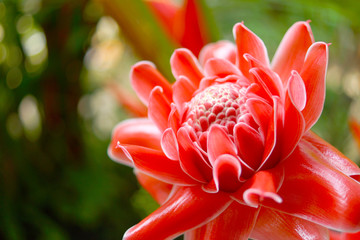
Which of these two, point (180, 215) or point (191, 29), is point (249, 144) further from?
point (191, 29)

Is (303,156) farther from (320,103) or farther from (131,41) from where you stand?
(131,41)

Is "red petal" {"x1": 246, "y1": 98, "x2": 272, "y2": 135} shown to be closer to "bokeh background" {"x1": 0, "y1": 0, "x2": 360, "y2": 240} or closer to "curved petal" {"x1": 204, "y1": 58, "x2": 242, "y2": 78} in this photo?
"curved petal" {"x1": 204, "y1": 58, "x2": 242, "y2": 78}

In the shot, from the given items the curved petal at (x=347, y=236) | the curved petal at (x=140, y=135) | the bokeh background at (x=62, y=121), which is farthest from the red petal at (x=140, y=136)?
the bokeh background at (x=62, y=121)

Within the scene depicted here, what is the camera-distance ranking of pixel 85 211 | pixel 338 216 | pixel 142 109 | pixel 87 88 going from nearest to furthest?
pixel 338 216
pixel 142 109
pixel 85 211
pixel 87 88

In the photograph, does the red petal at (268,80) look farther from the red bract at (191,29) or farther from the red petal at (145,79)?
the red bract at (191,29)

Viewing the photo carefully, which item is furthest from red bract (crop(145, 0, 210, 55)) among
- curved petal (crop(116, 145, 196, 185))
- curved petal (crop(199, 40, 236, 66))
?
curved petal (crop(116, 145, 196, 185))

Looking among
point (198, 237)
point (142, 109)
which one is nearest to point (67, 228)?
point (142, 109)

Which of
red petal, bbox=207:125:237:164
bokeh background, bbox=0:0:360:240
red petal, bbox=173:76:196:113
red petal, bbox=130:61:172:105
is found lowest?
bokeh background, bbox=0:0:360:240

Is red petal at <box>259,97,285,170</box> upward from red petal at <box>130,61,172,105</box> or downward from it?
downward
